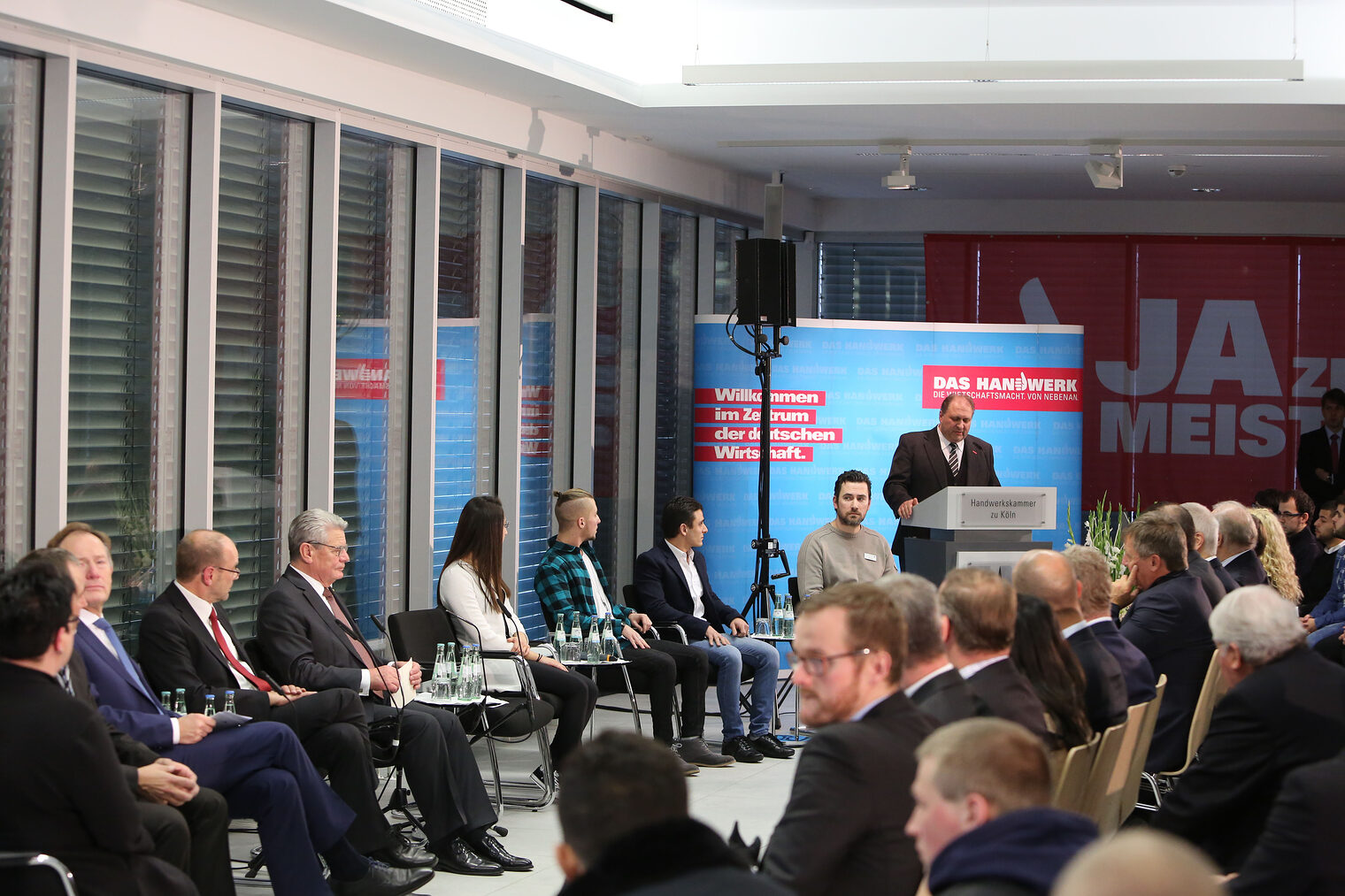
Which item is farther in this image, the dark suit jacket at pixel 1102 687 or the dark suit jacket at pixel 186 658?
the dark suit jacket at pixel 186 658

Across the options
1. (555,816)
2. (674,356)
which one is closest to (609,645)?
(555,816)

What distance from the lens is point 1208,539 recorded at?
20.8ft

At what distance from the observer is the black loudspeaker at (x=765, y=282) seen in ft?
27.8

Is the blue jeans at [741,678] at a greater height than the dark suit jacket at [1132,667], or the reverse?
the dark suit jacket at [1132,667]

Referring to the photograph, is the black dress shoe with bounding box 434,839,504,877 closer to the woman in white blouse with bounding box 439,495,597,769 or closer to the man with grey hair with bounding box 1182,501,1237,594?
the woman in white blouse with bounding box 439,495,597,769

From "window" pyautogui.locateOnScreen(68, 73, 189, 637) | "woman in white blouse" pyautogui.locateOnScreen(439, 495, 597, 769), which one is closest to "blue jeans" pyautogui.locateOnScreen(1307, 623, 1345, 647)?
"woman in white blouse" pyautogui.locateOnScreen(439, 495, 597, 769)

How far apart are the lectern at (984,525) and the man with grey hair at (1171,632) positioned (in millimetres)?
2175

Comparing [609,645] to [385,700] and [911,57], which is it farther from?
[911,57]

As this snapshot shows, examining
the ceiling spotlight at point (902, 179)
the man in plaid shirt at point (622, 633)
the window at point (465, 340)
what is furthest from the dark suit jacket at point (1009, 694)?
the ceiling spotlight at point (902, 179)

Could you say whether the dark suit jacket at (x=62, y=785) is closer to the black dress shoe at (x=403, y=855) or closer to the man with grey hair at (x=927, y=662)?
the black dress shoe at (x=403, y=855)

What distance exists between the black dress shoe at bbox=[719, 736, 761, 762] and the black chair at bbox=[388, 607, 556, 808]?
119 cm

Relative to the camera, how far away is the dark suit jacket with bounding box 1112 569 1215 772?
5086mm

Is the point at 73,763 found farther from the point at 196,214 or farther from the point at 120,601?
the point at 196,214

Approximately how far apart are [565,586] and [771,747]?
4.52ft
